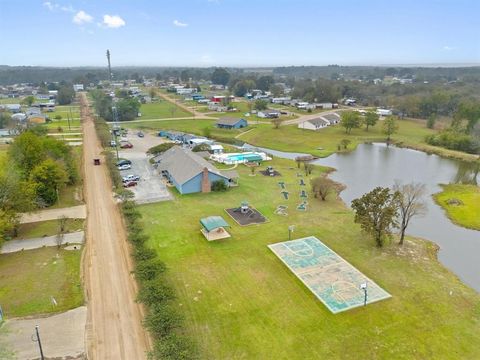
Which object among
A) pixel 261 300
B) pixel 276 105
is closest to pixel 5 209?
pixel 261 300

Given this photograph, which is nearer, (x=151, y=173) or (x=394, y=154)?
(x=151, y=173)

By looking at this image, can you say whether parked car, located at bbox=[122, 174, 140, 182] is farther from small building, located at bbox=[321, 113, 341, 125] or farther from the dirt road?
small building, located at bbox=[321, 113, 341, 125]

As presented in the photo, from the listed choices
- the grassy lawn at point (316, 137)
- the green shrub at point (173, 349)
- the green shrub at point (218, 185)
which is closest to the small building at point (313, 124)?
the grassy lawn at point (316, 137)

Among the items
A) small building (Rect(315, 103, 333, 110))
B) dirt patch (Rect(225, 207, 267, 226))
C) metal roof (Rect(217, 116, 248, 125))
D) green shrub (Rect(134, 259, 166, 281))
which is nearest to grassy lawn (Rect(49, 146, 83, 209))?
dirt patch (Rect(225, 207, 267, 226))

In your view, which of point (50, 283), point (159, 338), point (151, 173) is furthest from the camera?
point (151, 173)

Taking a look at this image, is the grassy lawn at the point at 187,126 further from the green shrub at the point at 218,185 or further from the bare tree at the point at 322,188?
the bare tree at the point at 322,188

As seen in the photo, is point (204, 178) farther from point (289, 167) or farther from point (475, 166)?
point (475, 166)

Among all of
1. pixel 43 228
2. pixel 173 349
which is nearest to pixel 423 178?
pixel 173 349

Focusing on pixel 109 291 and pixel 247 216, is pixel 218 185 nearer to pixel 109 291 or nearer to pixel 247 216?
pixel 247 216
